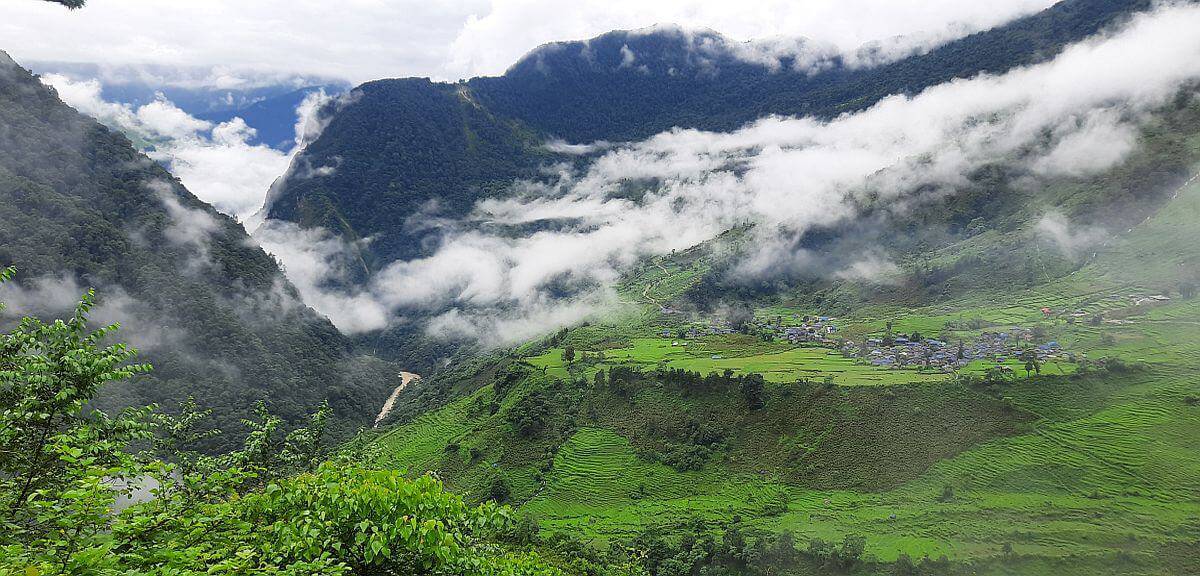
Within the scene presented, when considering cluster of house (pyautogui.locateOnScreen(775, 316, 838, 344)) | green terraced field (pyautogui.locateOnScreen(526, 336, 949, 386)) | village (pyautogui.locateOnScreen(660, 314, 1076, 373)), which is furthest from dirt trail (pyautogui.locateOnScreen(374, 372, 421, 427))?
cluster of house (pyautogui.locateOnScreen(775, 316, 838, 344))

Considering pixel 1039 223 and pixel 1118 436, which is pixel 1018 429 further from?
pixel 1039 223

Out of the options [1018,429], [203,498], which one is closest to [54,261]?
[203,498]

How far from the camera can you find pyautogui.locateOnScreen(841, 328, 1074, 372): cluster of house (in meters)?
92.1

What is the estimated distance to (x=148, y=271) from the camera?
404 feet

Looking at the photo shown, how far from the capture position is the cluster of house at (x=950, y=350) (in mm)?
92125

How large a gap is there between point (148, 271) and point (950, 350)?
6105 inches

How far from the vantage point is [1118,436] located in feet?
228

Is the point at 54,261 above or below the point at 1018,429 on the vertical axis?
above

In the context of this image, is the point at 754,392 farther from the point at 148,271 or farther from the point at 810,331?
the point at 148,271

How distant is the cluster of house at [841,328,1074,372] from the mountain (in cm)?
11290

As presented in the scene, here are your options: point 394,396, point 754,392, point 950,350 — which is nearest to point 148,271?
point 394,396

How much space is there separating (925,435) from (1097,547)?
2000 centimetres

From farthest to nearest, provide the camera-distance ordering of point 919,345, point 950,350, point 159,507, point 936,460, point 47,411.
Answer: point 919,345
point 950,350
point 936,460
point 159,507
point 47,411

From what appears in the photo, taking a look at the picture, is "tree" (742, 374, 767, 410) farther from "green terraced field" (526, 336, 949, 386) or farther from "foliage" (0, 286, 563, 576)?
"foliage" (0, 286, 563, 576)
